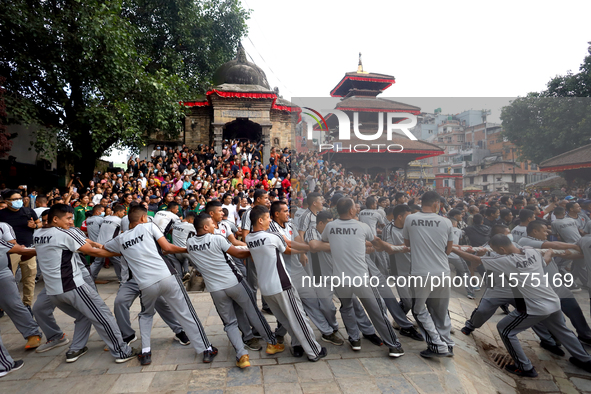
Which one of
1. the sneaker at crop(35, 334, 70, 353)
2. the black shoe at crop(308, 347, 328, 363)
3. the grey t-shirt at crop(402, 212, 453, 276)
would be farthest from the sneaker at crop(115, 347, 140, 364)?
the grey t-shirt at crop(402, 212, 453, 276)

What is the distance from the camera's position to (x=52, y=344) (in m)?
4.27

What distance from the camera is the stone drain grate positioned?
15.4ft

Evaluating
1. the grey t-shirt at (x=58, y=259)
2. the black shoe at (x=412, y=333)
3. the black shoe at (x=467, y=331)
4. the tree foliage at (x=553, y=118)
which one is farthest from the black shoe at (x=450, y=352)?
the tree foliage at (x=553, y=118)

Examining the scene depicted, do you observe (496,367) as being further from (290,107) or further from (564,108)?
(290,107)

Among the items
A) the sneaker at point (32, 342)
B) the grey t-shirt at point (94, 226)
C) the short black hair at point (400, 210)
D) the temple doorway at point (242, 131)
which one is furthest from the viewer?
the temple doorway at point (242, 131)

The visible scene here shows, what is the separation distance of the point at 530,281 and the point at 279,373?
314 centimetres

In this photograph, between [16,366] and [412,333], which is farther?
[412,333]

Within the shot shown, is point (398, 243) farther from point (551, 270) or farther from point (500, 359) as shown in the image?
point (500, 359)

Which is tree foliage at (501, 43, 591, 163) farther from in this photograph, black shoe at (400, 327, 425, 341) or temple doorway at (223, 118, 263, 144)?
temple doorway at (223, 118, 263, 144)

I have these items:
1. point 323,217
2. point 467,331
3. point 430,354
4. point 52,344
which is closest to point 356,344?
point 430,354

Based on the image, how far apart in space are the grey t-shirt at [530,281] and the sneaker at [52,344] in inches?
223

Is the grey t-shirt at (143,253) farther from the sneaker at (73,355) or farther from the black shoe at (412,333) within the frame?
the black shoe at (412,333)

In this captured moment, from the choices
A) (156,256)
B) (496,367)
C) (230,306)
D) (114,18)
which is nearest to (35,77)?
(114,18)

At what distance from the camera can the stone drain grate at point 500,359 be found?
4687 mm
